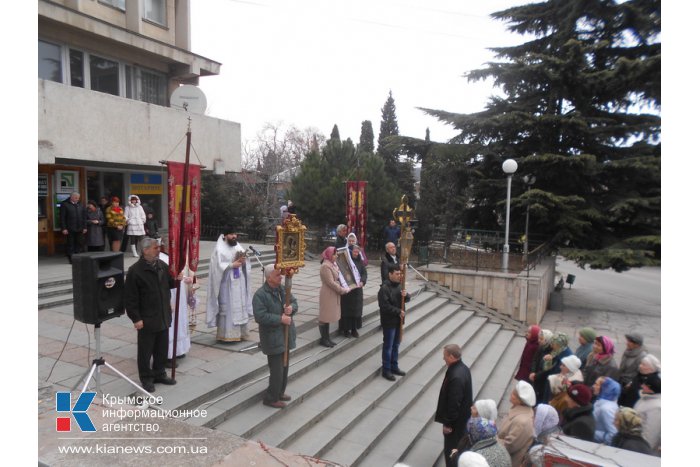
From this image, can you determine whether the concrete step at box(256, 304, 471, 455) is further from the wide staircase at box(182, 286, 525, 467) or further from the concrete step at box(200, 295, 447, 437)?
the concrete step at box(200, 295, 447, 437)

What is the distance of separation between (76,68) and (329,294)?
9847 mm

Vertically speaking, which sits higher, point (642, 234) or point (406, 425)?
point (642, 234)

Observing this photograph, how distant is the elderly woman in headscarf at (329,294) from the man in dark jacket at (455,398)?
2478mm

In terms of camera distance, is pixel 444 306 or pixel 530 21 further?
pixel 530 21

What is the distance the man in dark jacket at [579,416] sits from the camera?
429 centimetres

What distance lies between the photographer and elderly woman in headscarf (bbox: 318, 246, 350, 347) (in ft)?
22.9

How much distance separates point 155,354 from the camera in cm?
501

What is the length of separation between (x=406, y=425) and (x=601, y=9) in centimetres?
1599

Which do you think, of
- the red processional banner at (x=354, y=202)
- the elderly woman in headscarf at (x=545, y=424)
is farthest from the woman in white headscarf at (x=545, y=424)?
the red processional banner at (x=354, y=202)

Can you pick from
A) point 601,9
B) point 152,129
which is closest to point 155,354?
point 152,129

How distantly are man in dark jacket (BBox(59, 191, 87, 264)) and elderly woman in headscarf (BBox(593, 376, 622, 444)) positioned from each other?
10.2 m

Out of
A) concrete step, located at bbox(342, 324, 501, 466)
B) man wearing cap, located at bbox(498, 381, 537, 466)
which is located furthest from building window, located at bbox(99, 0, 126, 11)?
man wearing cap, located at bbox(498, 381, 537, 466)

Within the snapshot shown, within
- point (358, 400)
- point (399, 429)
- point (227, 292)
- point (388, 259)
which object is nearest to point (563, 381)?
point (399, 429)

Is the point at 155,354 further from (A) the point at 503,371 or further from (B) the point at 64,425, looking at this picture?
(A) the point at 503,371
